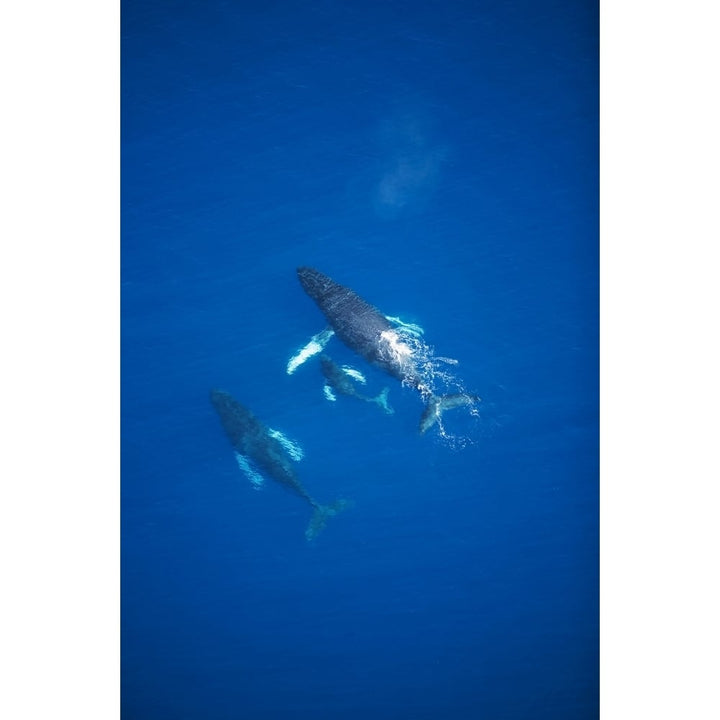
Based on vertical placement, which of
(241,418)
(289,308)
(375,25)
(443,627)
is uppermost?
(375,25)

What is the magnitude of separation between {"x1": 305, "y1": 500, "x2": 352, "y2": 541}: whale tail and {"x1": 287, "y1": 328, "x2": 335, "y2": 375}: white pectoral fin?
0.46 metres

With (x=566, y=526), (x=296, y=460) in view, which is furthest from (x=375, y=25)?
(x=566, y=526)

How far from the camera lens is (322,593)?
230 cm

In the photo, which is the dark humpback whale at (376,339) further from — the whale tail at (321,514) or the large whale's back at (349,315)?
the whale tail at (321,514)

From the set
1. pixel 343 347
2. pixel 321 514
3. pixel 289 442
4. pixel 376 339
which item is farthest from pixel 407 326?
pixel 321 514

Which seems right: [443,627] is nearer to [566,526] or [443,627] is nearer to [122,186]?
[566,526]

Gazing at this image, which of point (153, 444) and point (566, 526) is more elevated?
point (153, 444)

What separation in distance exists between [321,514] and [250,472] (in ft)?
0.89

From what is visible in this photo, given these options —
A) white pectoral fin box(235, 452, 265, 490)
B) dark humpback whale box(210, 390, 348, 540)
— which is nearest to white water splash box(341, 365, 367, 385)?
dark humpback whale box(210, 390, 348, 540)

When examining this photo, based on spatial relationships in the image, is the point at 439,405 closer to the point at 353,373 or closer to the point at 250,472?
the point at 353,373

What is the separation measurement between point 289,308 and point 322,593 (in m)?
0.95

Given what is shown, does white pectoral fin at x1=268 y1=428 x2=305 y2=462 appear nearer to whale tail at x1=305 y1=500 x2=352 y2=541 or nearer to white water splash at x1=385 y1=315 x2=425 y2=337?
whale tail at x1=305 y1=500 x2=352 y2=541

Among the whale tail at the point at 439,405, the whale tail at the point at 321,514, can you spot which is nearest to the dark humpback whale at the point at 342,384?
the whale tail at the point at 439,405

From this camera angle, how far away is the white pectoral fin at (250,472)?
2289mm
